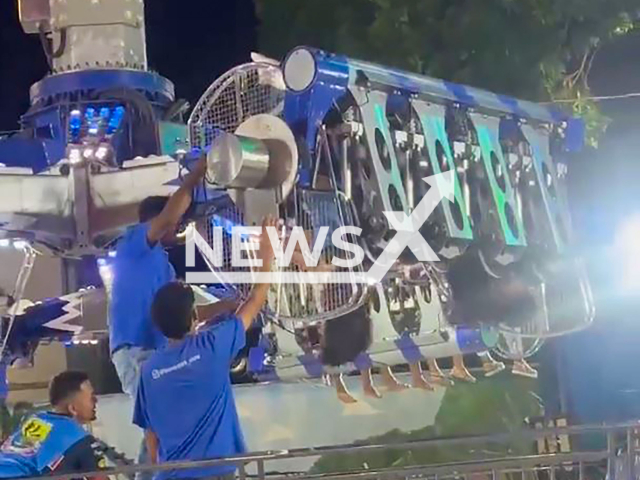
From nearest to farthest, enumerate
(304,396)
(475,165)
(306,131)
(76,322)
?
(306,131) → (475,165) → (76,322) → (304,396)

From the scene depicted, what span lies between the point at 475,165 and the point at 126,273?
52.9 inches

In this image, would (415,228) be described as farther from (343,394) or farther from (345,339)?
(343,394)

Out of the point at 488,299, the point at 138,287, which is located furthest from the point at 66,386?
the point at 488,299

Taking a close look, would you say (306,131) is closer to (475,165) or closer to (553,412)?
(475,165)

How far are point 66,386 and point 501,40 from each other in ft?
13.5

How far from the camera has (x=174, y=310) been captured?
3621 millimetres

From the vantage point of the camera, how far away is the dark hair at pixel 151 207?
4273 millimetres

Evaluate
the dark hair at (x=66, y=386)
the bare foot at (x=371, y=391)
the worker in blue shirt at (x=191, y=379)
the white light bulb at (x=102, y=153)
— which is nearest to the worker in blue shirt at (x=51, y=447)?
the dark hair at (x=66, y=386)

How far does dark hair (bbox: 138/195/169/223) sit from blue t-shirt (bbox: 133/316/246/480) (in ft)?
2.32

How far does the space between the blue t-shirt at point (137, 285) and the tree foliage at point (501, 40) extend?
363cm

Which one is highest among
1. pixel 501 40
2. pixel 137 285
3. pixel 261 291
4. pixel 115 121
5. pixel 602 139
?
pixel 501 40

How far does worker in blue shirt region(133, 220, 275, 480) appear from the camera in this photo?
11.9ft

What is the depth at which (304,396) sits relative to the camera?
6.46 meters

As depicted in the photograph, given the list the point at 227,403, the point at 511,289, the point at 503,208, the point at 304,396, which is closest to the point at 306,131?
the point at 227,403
